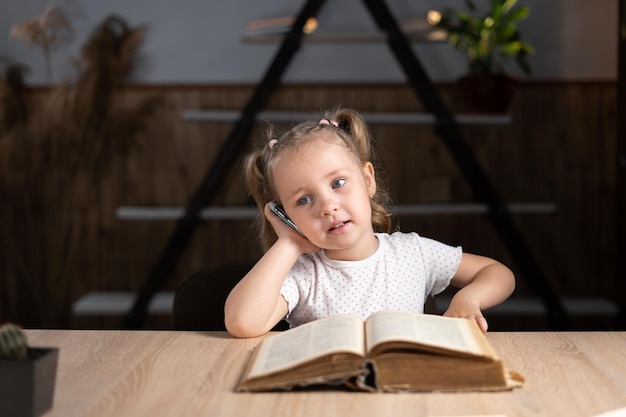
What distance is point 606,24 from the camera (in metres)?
3.82

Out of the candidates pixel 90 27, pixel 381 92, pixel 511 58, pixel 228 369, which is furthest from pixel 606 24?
pixel 228 369

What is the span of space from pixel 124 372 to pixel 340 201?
50 cm

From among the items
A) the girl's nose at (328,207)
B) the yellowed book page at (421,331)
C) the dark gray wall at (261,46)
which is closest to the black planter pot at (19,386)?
the yellowed book page at (421,331)

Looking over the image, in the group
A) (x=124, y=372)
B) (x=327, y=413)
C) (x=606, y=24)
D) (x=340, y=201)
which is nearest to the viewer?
(x=327, y=413)

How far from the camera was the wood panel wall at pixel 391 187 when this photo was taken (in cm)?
385

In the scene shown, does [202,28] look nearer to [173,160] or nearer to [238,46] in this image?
[238,46]

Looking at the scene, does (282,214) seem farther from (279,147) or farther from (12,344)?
(12,344)

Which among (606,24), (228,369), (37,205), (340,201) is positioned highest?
(606,24)

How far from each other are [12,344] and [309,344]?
1.18ft

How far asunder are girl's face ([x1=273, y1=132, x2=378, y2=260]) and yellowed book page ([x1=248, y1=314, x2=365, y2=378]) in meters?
0.28

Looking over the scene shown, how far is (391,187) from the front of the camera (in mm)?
3842

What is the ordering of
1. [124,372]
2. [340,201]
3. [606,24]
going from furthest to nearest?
[606,24], [340,201], [124,372]

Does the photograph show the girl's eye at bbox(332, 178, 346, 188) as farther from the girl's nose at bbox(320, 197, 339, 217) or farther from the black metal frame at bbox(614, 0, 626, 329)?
the black metal frame at bbox(614, 0, 626, 329)

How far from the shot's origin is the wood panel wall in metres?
3.85
